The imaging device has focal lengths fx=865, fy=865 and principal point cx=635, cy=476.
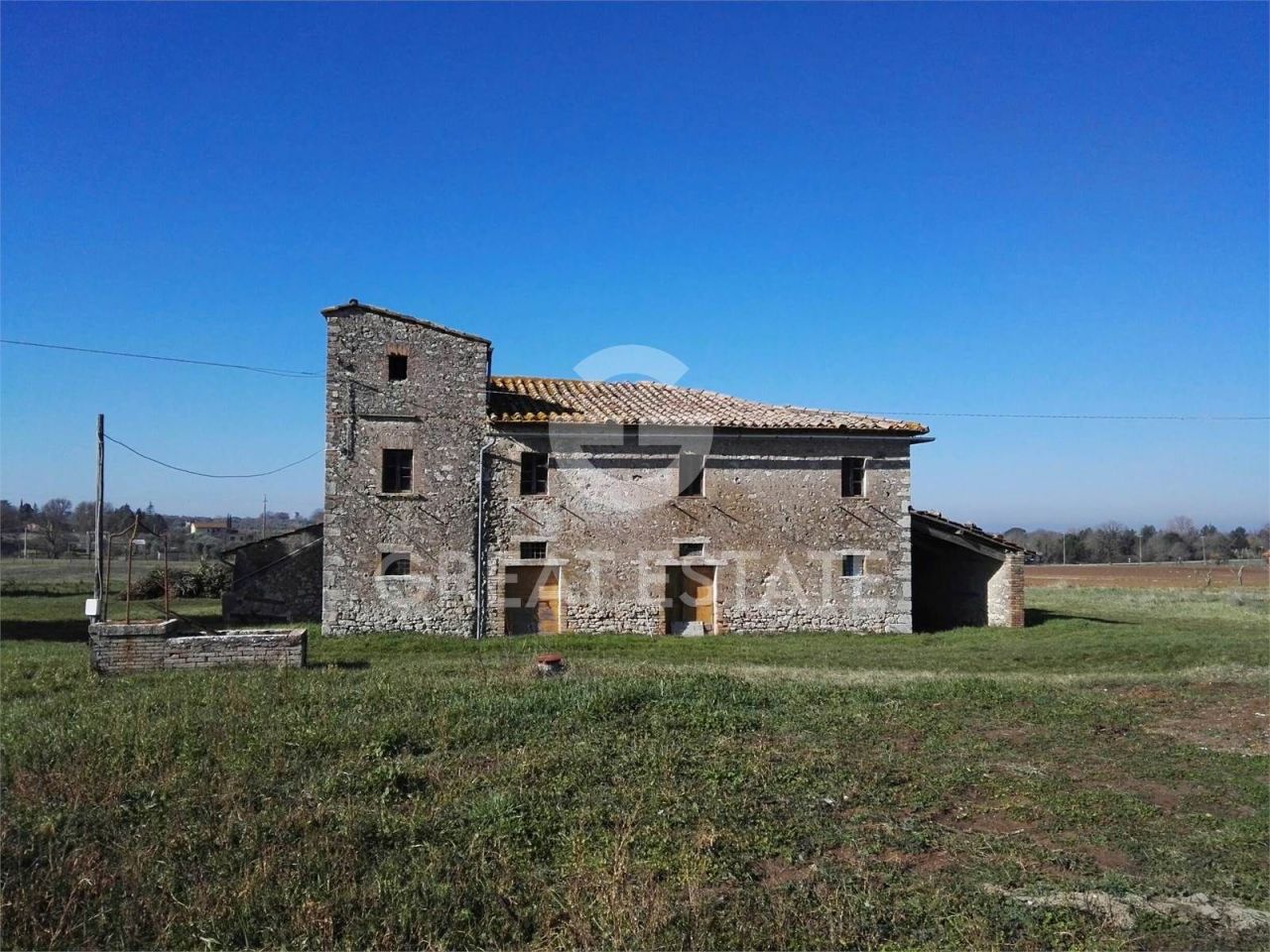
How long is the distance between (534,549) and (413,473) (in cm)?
315

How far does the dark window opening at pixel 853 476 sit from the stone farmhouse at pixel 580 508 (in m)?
0.05

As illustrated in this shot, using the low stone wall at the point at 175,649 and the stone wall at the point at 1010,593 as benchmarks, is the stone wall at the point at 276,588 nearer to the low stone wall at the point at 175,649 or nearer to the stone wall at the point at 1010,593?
the low stone wall at the point at 175,649

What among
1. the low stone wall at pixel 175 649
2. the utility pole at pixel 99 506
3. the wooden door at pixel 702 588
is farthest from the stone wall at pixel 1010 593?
the utility pole at pixel 99 506

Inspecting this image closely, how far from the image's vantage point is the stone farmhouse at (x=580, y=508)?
→ 1878cm

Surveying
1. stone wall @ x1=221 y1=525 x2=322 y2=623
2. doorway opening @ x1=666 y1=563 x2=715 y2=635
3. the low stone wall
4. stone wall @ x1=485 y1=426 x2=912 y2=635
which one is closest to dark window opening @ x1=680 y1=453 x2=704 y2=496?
stone wall @ x1=485 y1=426 x2=912 y2=635

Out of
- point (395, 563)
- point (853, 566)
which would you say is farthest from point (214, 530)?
point (853, 566)

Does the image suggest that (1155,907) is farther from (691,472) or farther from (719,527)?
(691,472)

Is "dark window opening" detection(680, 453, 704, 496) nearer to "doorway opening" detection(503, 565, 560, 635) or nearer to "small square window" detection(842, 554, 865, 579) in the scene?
"doorway opening" detection(503, 565, 560, 635)

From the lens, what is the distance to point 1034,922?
490cm

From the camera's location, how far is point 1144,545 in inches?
3401

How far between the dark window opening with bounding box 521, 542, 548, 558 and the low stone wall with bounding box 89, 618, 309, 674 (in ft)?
23.1

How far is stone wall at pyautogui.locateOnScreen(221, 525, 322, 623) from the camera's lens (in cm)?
2230

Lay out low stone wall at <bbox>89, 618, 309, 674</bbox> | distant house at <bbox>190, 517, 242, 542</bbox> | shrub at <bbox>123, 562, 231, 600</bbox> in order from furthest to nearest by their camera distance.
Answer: distant house at <bbox>190, 517, 242, 542</bbox> < shrub at <bbox>123, 562, 231, 600</bbox> < low stone wall at <bbox>89, 618, 309, 674</bbox>

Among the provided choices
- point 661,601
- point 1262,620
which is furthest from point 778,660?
point 1262,620
